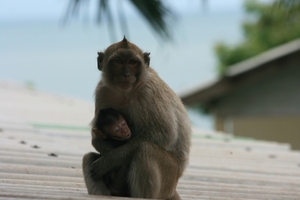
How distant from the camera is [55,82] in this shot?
338 feet

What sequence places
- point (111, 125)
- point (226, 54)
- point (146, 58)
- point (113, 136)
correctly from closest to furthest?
point (111, 125) → point (113, 136) → point (146, 58) → point (226, 54)

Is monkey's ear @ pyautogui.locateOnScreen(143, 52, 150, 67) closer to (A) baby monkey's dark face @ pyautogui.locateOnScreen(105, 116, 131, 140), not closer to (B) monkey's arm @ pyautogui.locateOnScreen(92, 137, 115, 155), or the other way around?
(A) baby monkey's dark face @ pyautogui.locateOnScreen(105, 116, 131, 140)

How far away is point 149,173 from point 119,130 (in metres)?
0.44

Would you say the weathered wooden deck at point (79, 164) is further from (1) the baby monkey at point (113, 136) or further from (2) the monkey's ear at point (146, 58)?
(2) the monkey's ear at point (146, 58)

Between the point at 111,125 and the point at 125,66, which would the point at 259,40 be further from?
the point at 111,125

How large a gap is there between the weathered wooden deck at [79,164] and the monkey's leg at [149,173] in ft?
1.27

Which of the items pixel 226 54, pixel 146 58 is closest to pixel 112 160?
pixel 146 58

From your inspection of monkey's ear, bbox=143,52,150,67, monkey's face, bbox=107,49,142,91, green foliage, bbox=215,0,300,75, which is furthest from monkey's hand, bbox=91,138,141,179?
green foliage, bbox=215,0,300,75

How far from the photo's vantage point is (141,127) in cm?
548

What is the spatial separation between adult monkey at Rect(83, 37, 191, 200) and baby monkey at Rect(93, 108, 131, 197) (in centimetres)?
7

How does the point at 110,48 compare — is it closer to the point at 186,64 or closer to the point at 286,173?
the point at 286,173

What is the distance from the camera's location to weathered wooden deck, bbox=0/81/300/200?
557 centimetres

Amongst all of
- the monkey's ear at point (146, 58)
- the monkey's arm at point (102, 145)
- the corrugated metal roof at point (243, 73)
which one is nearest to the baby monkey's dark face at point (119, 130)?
the monkey's arm at point (102, 145)

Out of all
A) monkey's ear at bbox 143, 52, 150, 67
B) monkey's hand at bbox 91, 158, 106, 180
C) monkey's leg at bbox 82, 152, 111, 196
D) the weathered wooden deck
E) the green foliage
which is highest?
monkey's ear at bbox 143, 52, 150, 67
